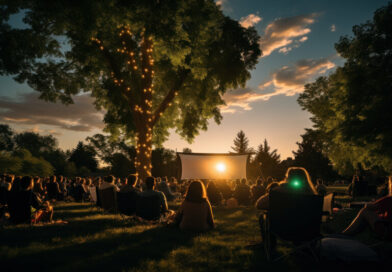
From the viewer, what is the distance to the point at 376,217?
3814mm

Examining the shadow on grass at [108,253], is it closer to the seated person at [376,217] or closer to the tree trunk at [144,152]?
the seated person at [376,217]

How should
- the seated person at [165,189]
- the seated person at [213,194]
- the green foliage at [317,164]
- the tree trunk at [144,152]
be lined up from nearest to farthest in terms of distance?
1. the seated person at [213,194]
2. the seated person at [165,189]
3. the tree trunk at [144,152]
4. the green foliage at [317,164]

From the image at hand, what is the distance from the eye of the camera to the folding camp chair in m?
3.55

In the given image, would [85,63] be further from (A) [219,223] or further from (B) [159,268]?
(B) [159,268]

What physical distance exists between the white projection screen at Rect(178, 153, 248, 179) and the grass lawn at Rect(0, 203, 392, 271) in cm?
1604

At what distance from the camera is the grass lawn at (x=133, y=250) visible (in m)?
3.52

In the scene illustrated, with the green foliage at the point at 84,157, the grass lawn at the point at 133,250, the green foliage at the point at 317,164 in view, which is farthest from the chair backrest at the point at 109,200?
the green foliage at the point at 84,157

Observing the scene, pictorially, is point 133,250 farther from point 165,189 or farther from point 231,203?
point 165,189

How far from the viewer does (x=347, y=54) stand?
1884cm

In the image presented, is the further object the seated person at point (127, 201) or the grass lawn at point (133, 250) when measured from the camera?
the seated person at point (127, 201)

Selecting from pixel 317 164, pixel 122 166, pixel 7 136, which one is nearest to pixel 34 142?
pixel 7 136

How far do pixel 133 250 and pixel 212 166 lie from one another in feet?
60.2

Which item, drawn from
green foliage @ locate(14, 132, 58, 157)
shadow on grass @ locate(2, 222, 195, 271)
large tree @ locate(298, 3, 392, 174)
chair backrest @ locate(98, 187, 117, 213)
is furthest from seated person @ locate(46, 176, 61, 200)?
green foliage @ locate(14, 132, 58, 157)

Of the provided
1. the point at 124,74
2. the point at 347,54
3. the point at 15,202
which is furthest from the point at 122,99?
the point at 347,54
